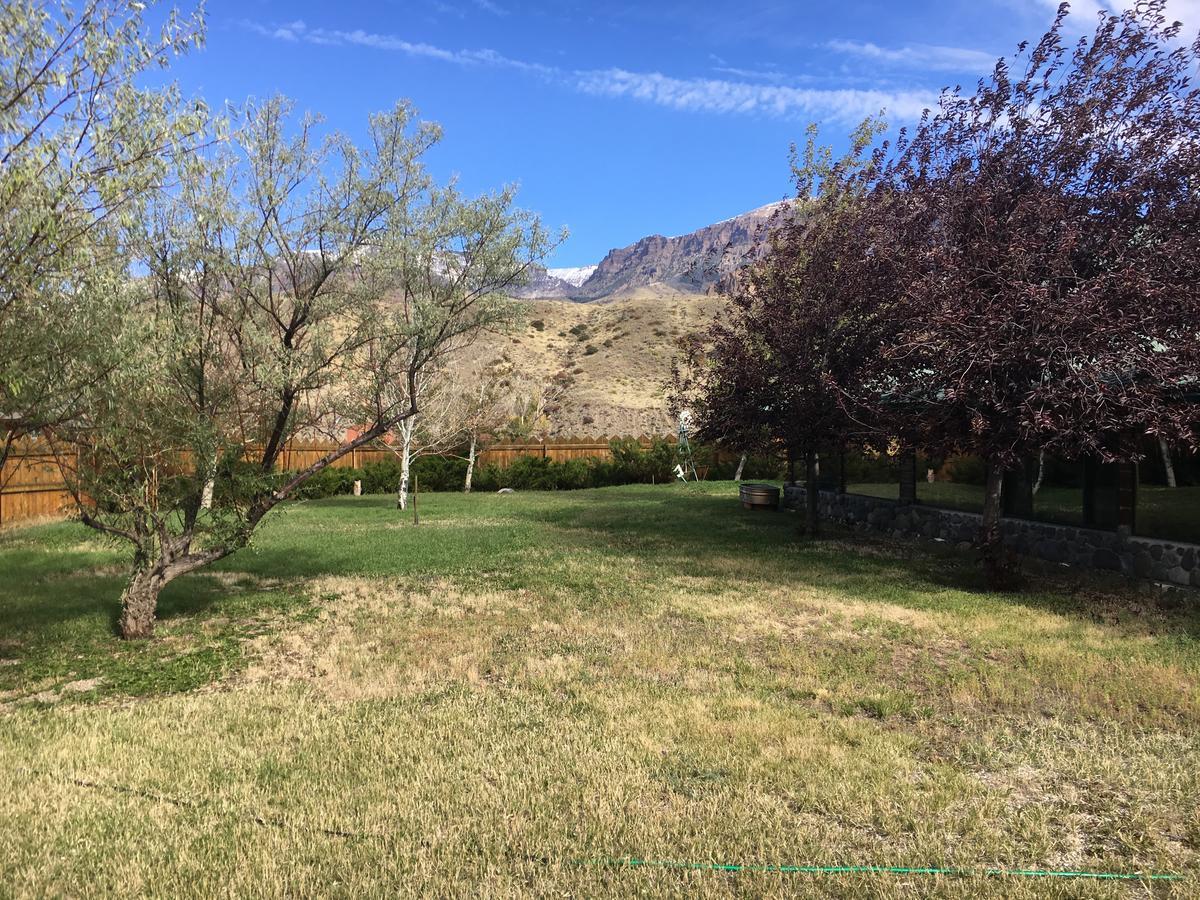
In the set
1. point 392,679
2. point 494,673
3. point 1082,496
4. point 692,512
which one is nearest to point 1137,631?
point 1082,496

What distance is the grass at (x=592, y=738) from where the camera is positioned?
3.19 m

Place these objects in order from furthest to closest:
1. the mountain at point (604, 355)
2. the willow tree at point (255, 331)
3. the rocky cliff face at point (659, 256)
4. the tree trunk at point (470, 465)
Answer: the rocky cliff face at point (659, 256) < the mountain at point (604, 355) < the tree trunk at point (470, 465) < the willow tree at point (255, 331)

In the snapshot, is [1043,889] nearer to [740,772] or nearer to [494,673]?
[740,772]

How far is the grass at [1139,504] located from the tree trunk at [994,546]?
1.66 m

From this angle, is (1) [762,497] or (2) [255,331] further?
(1) [762,497]

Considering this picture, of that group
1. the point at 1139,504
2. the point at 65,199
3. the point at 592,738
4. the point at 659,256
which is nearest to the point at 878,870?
the point at 592,738

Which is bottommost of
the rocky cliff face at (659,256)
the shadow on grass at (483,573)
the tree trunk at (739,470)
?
the shadow on grass at (483,573)

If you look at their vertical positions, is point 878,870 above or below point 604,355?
below

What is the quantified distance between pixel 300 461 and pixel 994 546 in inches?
823

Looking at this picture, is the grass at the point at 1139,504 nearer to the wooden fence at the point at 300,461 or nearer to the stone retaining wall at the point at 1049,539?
the stone retaining wall at the point at 1049,539

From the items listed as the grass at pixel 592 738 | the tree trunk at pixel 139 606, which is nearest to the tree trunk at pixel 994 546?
the grass at pixel 592 738

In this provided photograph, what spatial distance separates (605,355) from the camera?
5431 centimetres

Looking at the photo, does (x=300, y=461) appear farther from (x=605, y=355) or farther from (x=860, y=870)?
(x=605, y=355)

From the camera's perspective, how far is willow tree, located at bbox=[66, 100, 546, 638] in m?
6.55
